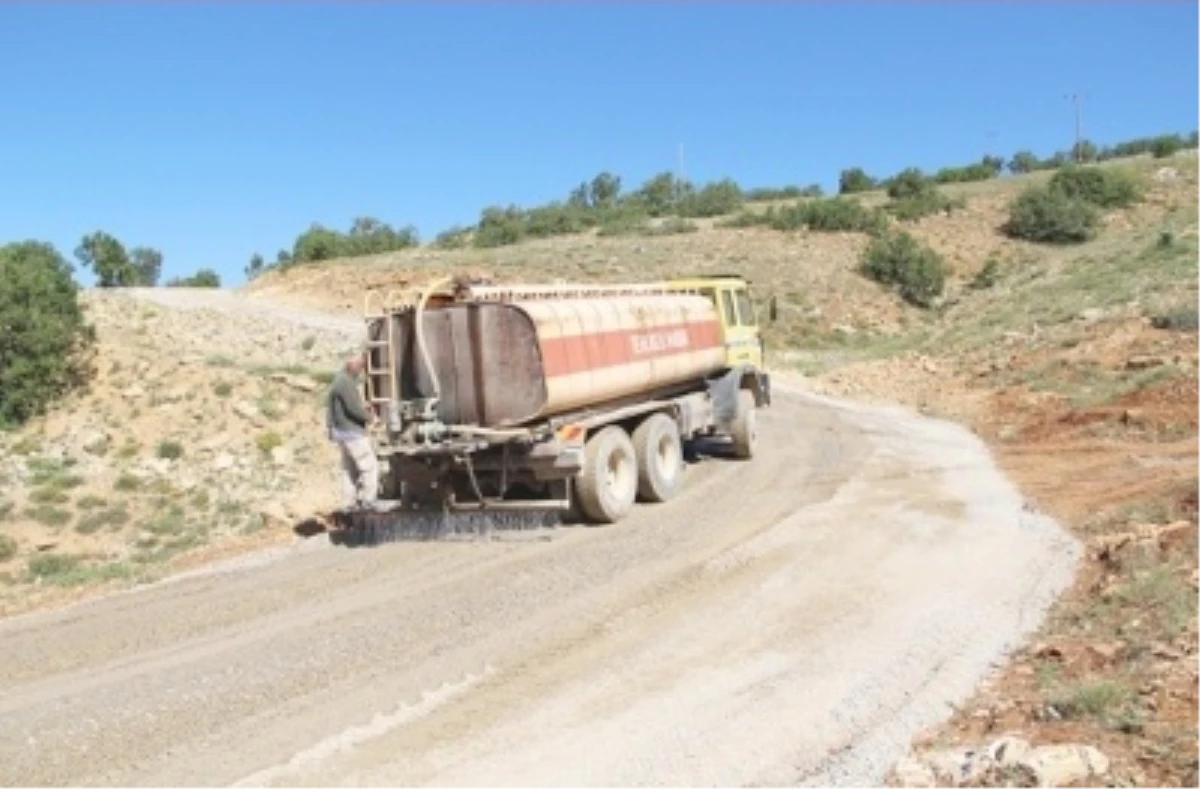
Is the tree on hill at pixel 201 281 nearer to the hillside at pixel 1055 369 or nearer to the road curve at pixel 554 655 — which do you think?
the hillside at pixel 1055 369

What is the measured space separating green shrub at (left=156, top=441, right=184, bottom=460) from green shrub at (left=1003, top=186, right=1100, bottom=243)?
44074mm

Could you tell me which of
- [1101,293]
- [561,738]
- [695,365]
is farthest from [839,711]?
[1101,293]

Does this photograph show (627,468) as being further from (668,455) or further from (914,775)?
(914,775)

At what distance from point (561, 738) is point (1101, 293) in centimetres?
2938

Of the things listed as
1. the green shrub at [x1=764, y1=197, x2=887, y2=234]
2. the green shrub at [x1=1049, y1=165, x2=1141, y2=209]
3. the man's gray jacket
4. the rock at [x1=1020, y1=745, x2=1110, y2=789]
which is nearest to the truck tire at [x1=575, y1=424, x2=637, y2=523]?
the man's gray jacket

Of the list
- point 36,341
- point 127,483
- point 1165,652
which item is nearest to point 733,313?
point 1165,652

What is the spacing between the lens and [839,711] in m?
7.66

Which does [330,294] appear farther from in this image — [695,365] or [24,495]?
[695,365]

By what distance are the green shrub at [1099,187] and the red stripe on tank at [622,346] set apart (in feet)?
155

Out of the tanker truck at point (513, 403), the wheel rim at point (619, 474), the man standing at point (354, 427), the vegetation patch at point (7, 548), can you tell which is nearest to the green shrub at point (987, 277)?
the tanker truck at point (513, 403)

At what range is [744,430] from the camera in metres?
18.6

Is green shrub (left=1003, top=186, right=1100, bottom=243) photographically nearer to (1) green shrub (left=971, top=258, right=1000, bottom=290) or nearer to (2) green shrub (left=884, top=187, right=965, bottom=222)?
(2) green shrub (left=884, top=187, right=965, bottom=222)

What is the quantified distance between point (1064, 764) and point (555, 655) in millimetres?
4032

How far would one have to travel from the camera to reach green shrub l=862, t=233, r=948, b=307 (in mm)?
48000
